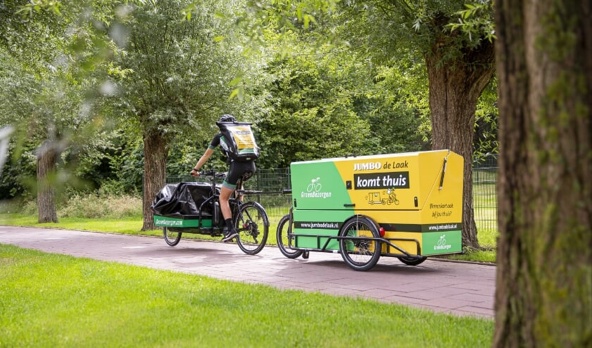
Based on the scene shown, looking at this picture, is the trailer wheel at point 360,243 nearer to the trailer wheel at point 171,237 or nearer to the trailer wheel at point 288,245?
the trailer wheel at point 288,245

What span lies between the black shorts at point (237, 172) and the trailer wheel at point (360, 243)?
A: 2.35 m

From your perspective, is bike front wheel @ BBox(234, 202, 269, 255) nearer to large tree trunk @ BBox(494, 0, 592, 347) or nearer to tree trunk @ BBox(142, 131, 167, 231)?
tree trunk @ BBox(142, 131, 167, 231)

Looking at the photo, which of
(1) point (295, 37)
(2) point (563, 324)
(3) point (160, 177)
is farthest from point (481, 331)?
(3) point (160, 177)

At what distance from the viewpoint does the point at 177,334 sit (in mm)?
5262

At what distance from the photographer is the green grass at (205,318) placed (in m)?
5.02

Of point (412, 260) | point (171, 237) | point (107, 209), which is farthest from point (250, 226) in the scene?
point (107, 209)

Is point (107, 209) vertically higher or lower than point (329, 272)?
higher

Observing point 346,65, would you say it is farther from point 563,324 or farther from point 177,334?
point 563,324

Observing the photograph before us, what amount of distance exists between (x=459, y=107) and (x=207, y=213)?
187 inches

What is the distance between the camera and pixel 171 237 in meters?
13.8

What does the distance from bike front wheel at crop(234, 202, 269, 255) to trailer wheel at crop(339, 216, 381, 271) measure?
2225mm

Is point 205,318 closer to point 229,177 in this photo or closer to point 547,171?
point 547,171

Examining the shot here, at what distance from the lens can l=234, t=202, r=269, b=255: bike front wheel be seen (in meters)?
11.4

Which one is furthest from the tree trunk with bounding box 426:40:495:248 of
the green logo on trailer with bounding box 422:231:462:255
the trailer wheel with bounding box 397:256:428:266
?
the green logo on trailer with bounding box 422:231:462:255
